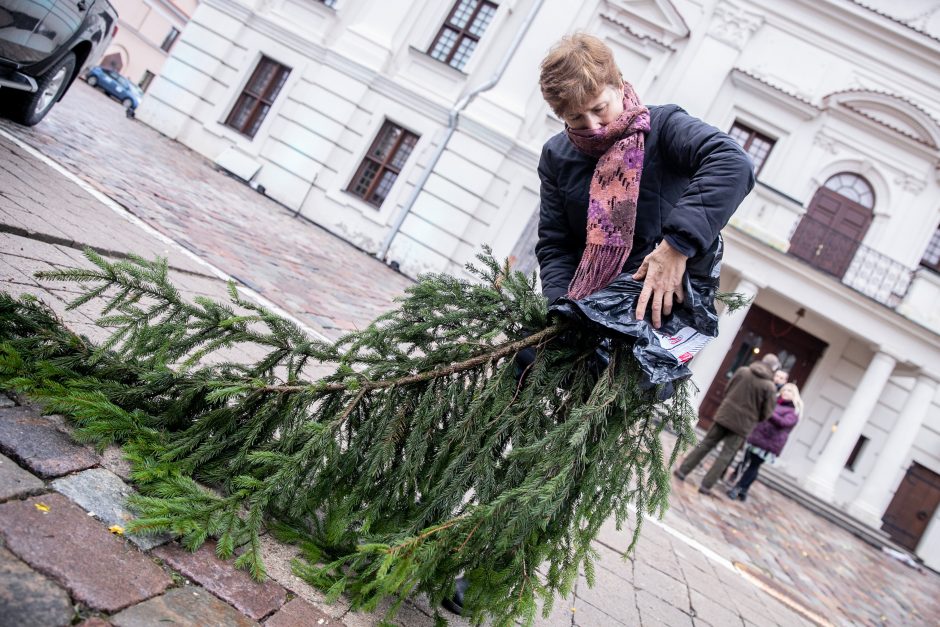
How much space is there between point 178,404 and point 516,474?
1333mm

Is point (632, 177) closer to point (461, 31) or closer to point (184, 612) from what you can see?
point (184, 612)

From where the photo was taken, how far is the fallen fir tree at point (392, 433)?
1.84 meters

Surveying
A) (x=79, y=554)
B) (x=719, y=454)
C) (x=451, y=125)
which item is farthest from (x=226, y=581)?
(x=451, y=125)

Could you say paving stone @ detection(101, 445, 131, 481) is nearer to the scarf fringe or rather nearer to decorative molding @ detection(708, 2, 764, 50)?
the scarf fringe

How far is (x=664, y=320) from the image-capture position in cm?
200

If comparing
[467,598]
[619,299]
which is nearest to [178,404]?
[467,598]

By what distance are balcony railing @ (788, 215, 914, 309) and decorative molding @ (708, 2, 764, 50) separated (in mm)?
4429

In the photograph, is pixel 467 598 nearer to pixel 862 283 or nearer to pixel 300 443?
pixel 300 443

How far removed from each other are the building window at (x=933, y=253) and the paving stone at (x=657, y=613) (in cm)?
1491

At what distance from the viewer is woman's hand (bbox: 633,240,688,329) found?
74.9 inches

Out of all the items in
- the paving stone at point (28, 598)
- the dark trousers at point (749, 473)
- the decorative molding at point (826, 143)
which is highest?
the decorative molding at point (826, 143)

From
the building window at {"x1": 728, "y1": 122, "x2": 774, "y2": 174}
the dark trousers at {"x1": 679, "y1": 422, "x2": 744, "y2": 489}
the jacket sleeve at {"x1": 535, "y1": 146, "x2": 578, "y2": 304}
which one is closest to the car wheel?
the jacket sleeve at {"x1": 535, "y1": 146, "x2": 578, "y2": 304}

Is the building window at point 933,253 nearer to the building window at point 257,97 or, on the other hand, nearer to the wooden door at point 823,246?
the wooden door at point 823,246

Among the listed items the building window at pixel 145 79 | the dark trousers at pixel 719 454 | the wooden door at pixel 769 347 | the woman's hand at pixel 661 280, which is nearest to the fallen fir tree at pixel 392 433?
the woman's hand at pixel 661 280
